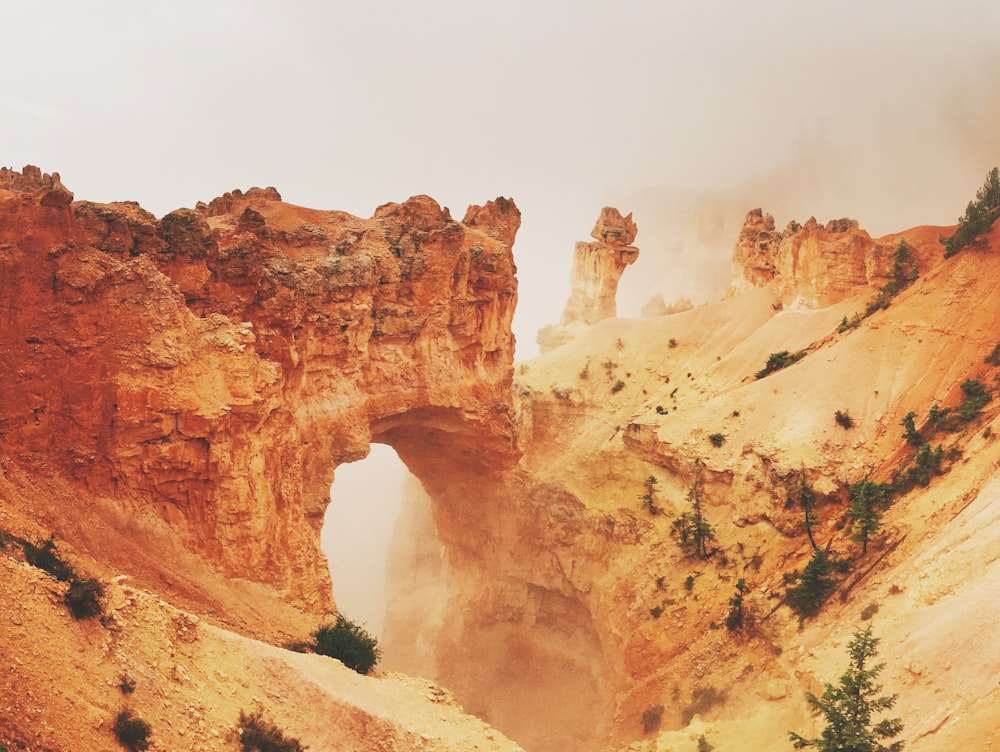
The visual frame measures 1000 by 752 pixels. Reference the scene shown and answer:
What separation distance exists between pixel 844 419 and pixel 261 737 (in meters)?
28.8

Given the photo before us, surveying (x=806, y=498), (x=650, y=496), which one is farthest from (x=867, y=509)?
(x=650, y=496)

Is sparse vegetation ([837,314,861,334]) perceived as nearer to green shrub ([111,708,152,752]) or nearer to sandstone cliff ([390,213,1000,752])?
sandstone cliff ([390,213,1000,752])

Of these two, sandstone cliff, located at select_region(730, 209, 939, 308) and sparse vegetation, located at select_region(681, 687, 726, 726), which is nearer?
sparse vegetation, located at select_region(681, 687, 726, 726)

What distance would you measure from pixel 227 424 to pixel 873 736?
58.3 ft

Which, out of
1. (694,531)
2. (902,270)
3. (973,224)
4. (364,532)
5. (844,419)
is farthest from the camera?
(364,532)

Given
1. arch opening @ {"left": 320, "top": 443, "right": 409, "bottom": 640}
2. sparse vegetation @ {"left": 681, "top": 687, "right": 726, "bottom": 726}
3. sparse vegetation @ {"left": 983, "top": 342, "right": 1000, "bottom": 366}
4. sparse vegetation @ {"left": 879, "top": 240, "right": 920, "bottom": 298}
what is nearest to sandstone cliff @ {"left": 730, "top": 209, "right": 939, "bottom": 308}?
sparse vegetation @ {"left": 879, "top": 240, "right": 920, "bottom": 298}

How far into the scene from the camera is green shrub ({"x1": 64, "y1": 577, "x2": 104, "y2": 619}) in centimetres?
1280

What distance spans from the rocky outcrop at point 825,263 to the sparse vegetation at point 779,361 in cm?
559

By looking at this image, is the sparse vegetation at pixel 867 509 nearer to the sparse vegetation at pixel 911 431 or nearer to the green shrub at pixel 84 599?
Answer: the sparse vegetation at pixel 911 431

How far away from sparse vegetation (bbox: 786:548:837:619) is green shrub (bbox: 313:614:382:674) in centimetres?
1583

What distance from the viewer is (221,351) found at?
20.6m

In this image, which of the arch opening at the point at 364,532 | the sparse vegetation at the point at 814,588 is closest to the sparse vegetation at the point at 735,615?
the sparse vegetation at the point at 814,588

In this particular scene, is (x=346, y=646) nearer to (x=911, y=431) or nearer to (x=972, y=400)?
(x=911, y=431)

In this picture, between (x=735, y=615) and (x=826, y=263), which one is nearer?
(x=735, y=615)
